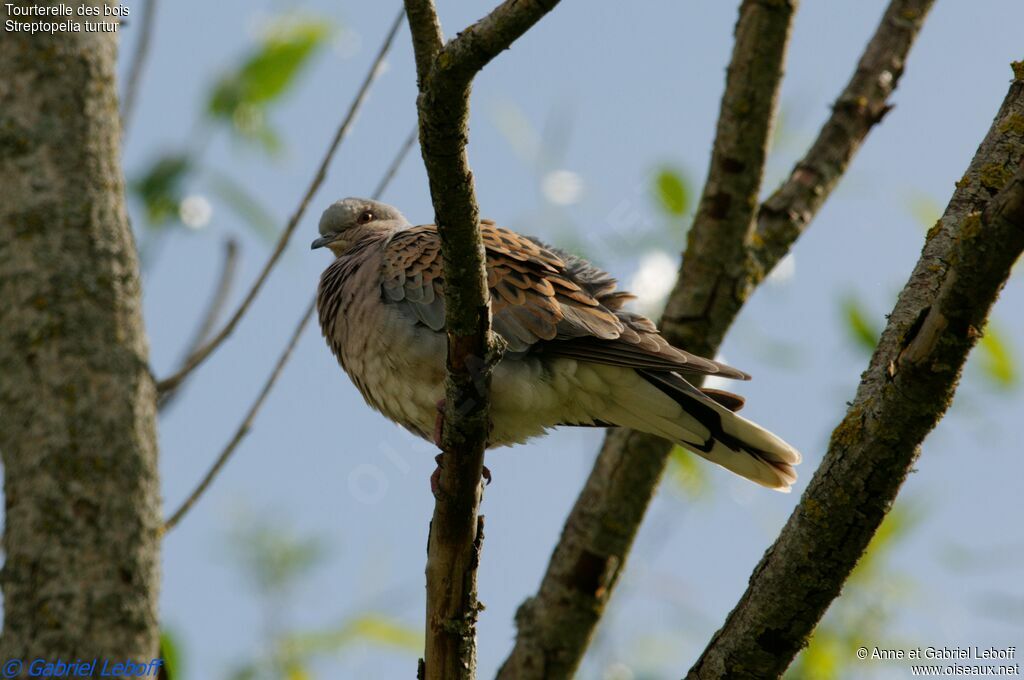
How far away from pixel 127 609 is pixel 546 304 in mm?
1949

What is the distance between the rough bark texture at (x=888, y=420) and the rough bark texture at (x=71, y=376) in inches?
50.2

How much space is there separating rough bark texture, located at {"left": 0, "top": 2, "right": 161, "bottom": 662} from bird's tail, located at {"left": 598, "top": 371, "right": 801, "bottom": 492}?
6.37 ft

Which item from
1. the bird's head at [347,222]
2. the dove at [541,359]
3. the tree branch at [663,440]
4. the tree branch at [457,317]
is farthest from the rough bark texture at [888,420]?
the bird's head at [347,222]

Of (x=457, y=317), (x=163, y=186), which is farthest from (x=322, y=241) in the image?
(x=457, y=317)

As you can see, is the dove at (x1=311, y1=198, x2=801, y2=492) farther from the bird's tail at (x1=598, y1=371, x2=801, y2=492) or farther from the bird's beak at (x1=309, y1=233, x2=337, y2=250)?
the bird's beak at (x1=309, y1=233, x2=337, y2=250)

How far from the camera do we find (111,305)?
189 cm

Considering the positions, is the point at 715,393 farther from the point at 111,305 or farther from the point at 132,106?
the point at 111,305

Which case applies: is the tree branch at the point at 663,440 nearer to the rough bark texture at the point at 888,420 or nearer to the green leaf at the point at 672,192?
the green leaf at the point at 672,192

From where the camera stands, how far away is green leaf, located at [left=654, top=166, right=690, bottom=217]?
436 cm

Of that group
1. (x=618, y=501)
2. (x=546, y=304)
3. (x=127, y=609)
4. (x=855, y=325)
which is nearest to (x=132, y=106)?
(x=546, y=304)

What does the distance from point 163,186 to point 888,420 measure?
213cm

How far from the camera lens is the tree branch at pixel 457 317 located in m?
1.97

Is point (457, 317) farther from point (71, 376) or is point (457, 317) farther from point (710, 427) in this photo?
point (710, 427)

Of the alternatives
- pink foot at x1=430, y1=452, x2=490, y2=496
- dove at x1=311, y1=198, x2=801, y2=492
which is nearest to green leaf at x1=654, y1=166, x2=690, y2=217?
dove at x1=311, y1=198, x2=801, y2=492
